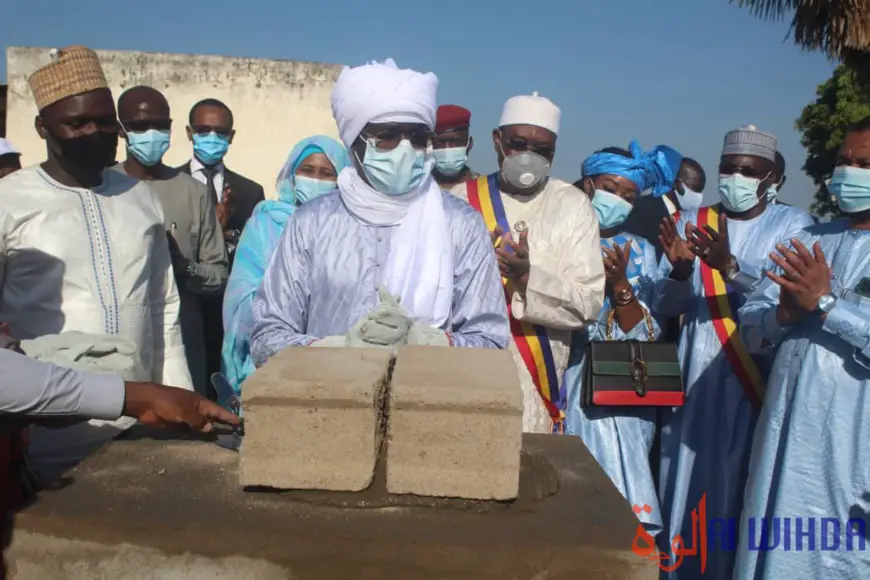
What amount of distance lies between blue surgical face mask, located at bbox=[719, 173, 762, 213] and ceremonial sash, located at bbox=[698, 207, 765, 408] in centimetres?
14

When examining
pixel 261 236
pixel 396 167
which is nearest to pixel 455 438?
pixel 396 167

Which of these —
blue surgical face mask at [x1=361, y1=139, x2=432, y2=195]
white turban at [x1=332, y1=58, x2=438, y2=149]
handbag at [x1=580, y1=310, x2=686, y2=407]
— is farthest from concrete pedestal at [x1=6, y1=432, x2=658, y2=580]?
handbag at [x1=580, y1=310, x2=686, y2=407]

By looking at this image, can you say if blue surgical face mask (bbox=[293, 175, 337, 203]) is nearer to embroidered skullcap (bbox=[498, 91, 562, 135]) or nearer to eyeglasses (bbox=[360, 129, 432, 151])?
embroidered skullcap (bbox=[498, 91, 562, 135])

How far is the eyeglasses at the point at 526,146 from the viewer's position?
4.07 meters

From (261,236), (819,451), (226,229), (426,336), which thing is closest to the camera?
(426,336)

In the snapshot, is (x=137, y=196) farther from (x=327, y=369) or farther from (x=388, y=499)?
(x=388, y=499)

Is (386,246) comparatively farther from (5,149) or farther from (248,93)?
(248,93)

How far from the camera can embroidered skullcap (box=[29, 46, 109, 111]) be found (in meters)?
2.90

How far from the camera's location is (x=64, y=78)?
114 inches

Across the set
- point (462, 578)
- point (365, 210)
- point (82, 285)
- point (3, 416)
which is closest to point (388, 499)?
point (462, 578)

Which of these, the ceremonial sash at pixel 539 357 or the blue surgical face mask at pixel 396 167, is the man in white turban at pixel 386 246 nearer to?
the blue surgical face mask at pixel 396 167

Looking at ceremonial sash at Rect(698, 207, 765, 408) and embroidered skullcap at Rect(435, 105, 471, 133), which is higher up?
embroidered skullcap at Rect(435, 105, 471, 133)

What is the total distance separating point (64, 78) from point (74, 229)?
538mm

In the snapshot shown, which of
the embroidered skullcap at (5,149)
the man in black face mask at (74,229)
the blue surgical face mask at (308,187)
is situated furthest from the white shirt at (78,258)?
the embroidered skullcap at (5,149)
